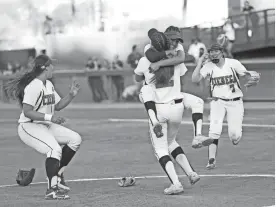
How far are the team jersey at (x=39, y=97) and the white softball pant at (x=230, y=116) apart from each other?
355 centimetres

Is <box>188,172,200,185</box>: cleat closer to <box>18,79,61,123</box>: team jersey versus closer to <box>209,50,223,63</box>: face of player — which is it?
<box>18,79,61,123</box>: team jersey

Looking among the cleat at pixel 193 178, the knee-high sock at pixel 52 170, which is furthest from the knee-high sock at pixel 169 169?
the knee-high sock at pixel 52 170

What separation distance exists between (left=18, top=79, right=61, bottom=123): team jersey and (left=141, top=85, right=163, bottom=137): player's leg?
3.68 feet

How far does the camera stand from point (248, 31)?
34250mm

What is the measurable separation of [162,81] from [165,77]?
0.20ft

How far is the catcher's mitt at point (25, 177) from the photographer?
11.3 meters


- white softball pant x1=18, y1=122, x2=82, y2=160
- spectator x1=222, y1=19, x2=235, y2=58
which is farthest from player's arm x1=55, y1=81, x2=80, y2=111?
spectator x1=222, y1=19, x2=235, y2=58

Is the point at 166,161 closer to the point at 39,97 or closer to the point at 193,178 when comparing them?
the point at 193,178

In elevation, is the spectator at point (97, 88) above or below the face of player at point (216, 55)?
below

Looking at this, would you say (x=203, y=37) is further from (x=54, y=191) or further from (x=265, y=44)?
(x=54, y=191)

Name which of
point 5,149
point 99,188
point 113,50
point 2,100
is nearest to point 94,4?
point 113,50

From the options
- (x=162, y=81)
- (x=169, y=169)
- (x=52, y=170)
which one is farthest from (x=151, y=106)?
(x=52, y=170)

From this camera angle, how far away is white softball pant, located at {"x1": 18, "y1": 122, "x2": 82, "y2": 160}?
10734 mm

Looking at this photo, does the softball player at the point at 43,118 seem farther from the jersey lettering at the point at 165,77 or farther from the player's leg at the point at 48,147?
the jersey lettering at the point at 165,77
